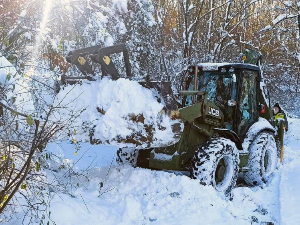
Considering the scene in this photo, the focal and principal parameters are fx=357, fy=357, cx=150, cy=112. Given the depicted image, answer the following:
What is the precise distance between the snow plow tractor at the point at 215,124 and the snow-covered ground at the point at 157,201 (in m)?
0.32

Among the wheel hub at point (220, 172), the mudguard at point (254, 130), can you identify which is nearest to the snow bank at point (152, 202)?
the wheel hub at point (220, 172)

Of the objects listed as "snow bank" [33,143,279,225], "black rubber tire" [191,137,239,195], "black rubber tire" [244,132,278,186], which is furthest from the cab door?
"snow bank" [33,143,279,225]

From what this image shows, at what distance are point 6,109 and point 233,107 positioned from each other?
4.30 meters

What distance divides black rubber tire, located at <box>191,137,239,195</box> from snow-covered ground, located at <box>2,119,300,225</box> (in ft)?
0.50

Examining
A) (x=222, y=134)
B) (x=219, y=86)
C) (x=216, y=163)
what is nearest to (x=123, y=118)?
(x=216, y=163)

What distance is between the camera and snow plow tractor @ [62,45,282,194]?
5.46m

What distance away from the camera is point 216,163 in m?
5.52

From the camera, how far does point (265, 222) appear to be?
4602 millimetres

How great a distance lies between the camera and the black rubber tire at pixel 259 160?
647 cm

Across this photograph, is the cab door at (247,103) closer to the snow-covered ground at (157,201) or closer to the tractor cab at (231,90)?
the tractor cab at (231,90)

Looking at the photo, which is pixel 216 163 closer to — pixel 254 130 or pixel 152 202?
pixel 152 202

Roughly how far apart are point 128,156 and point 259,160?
244 centimetres

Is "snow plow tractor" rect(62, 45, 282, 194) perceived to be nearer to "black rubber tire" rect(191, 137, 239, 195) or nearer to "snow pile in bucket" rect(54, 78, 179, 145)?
"black rubber tire" rect(191, 137, 239, 195)

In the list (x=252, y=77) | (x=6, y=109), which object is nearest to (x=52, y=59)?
(x=6, y=109)
